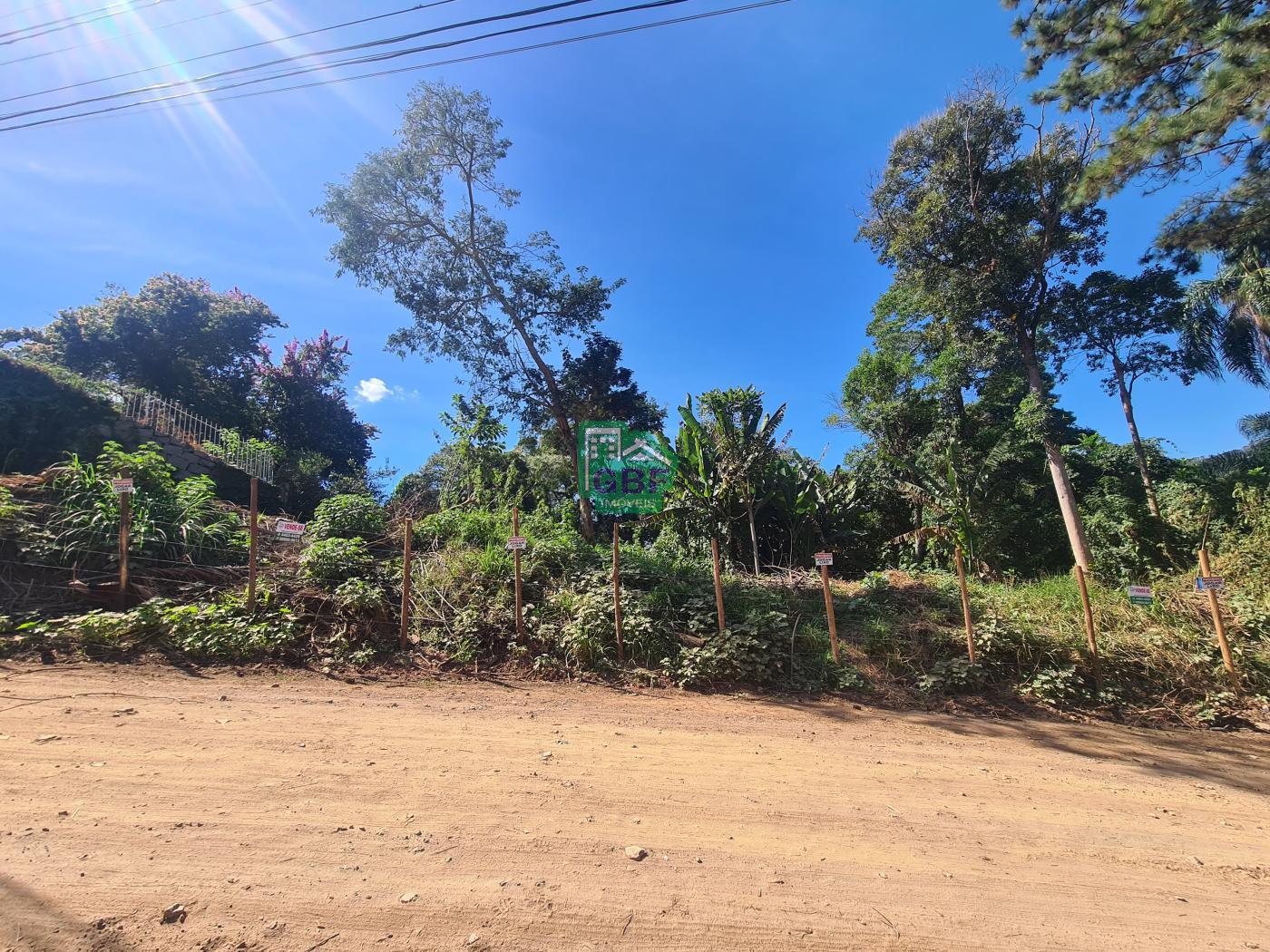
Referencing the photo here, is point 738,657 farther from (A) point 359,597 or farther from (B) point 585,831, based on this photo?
(A) point 359,597

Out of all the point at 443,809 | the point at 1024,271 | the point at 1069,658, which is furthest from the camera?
the point at 1024,271

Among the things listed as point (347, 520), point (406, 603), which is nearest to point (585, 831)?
point (406, 603)

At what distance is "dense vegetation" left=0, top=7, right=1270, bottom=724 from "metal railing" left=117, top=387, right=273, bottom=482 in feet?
4.72

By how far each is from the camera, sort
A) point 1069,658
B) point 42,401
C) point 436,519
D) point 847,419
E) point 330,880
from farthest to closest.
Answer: point 847,419, point 42,401, point 436,519, point 1069,658, point 330,880

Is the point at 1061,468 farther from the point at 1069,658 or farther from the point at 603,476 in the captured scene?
the point at 603,476

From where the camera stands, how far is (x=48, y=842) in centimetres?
262

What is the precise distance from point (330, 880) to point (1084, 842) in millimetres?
4137

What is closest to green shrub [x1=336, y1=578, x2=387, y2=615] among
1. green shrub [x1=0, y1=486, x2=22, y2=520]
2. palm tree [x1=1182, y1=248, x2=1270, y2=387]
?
green shrub [x1=0, y1=486, x2=22, y2=520]

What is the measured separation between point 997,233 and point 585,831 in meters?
14.4

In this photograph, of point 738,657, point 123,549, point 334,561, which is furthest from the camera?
point 334,561

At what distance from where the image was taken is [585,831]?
9.90ft

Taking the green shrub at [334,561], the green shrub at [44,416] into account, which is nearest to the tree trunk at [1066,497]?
the green shrub at [334,561]

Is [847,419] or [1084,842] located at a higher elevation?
[847,419]

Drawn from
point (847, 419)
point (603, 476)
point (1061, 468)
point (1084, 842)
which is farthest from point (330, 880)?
point (847, 419)
